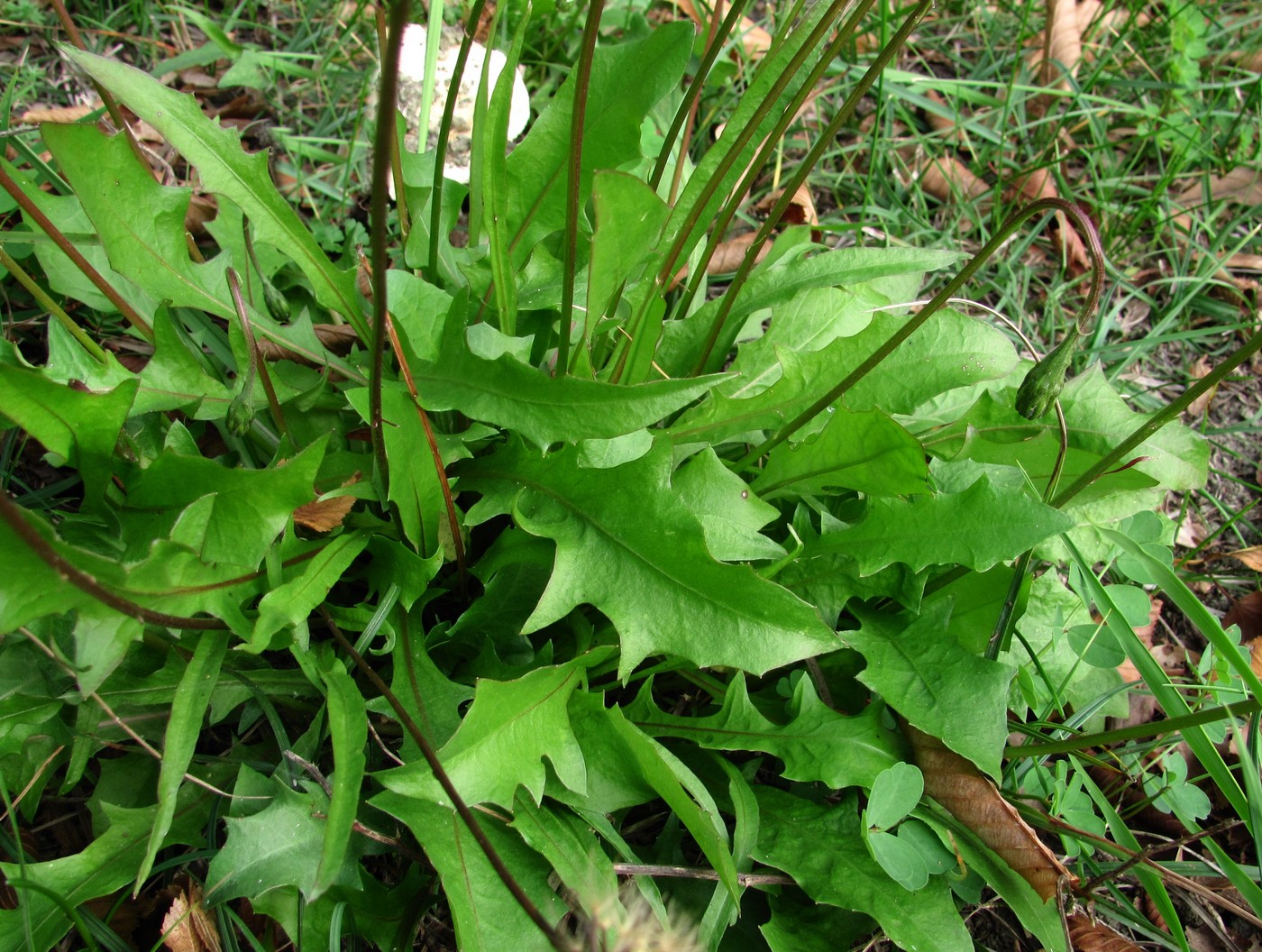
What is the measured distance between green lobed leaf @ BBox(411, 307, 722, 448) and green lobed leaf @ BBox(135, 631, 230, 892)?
0.36 meters

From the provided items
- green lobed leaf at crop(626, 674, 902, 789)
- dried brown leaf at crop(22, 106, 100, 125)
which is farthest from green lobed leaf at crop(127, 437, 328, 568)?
dried brown leaf at crop(22, 106, 100, 125)

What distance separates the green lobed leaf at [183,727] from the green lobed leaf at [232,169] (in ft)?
1.60

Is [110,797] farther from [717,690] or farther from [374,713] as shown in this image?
[717,690]

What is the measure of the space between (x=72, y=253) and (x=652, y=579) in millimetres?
801

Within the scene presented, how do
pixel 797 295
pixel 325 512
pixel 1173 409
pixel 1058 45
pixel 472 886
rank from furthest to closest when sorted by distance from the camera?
1. pixel 1058 45
2. pixel 797 295
3. pixel 325 512
4. pixel 472 886
5. pixel 1173 409

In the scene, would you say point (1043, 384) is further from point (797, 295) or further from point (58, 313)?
point (58, 313)

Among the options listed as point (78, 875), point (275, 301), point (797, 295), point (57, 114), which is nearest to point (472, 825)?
point (78, 875)

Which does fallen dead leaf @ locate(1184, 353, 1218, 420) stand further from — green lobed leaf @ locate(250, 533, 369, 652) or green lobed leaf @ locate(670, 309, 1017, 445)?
green lobed leaf @ locate(250, 533, 369, 652)

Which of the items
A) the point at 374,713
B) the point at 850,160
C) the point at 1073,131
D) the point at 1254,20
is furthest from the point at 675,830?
the point at 1254,20

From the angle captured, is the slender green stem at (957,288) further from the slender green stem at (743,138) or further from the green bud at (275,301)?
the green bud at (275,301)

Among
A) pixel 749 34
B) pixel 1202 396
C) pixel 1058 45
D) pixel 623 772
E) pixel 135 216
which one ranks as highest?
pixel 1058 45

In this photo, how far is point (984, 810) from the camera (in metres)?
1.14

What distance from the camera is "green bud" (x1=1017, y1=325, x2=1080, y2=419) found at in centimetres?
101

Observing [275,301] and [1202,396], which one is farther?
[1202,396]
